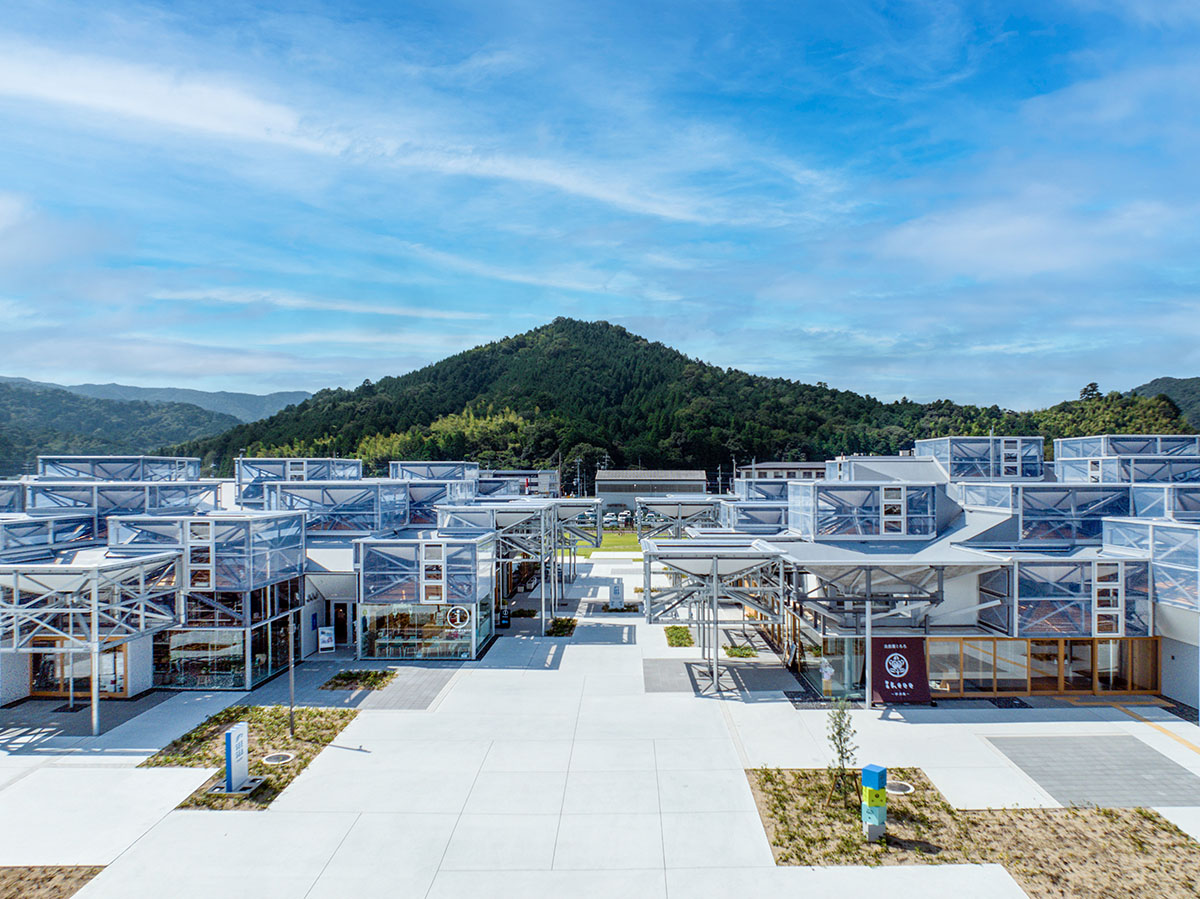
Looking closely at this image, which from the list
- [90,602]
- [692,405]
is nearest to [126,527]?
[90,602]

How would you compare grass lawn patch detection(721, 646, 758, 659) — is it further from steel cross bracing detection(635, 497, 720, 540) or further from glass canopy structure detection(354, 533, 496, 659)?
steel cross bracing detection(635, 497, 720, 540)

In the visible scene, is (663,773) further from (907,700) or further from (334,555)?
(334,555)

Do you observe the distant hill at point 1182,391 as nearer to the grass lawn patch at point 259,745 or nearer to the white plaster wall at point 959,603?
the white plaster wall at point 959,603

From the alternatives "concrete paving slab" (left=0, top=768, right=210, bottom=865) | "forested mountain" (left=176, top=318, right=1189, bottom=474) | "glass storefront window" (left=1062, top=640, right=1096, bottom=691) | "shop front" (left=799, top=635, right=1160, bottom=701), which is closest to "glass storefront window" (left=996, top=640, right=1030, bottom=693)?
"shop front" (left=799, top=635, right=1160, bottom=701)

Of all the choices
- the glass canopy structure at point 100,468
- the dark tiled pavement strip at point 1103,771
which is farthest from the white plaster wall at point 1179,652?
the glass canopy structure at point 100,468

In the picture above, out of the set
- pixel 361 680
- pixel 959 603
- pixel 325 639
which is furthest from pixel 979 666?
pixel 325 639

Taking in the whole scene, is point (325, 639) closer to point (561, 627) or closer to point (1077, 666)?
point (561, 627)

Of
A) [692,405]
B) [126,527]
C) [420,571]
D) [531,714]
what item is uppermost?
[692,405]

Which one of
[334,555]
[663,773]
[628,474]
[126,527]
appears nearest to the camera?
[663,773]
